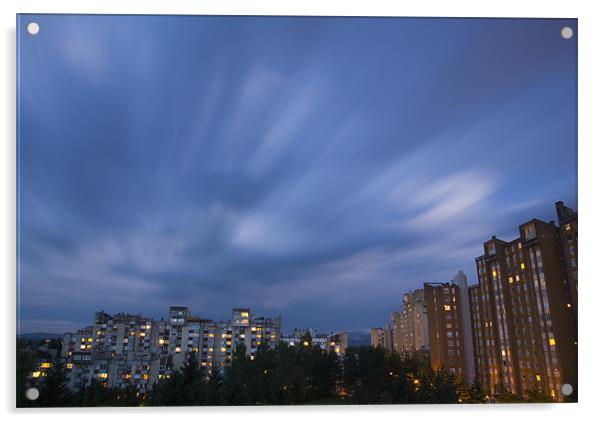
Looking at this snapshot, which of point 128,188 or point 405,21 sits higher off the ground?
point 405,21

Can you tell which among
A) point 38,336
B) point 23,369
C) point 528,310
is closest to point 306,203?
point 528,310

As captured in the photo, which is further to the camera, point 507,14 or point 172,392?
point 507,14

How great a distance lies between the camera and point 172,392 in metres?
2.96

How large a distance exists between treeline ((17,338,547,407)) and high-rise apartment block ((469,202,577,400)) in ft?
0.51

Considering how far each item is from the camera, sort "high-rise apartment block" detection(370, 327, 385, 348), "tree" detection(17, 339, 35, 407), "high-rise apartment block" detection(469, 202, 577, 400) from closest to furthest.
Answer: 1. "tree" detection(17, 339, 35, 407)
2. "high-rise apartment block" detection(469, 202, 577, 400)
3. "high-rise apartment block" detection(370, 327, 385, 348)

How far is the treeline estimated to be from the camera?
9.61 ft

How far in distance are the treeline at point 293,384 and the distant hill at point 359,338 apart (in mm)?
38

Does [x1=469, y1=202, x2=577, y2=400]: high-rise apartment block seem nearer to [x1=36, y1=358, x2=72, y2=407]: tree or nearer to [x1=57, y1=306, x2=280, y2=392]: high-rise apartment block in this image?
[x1=57, y1=306, x2=280, y2=392]: high-rise apartment block

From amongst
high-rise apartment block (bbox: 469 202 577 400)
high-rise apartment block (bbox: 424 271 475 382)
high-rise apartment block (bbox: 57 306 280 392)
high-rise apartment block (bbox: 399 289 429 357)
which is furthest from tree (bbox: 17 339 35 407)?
high-rise apartment block (bbox: 469 202 577 400)

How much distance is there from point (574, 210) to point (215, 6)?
258 centimetres

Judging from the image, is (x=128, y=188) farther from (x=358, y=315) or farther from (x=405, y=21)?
(x=405, y=21)

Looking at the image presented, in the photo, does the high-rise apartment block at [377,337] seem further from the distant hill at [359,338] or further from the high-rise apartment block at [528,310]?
the high-rise apartment block at [528,310]

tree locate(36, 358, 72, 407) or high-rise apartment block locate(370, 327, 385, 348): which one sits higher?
high-rise apartment block locate(370, 327, 385, 348)
